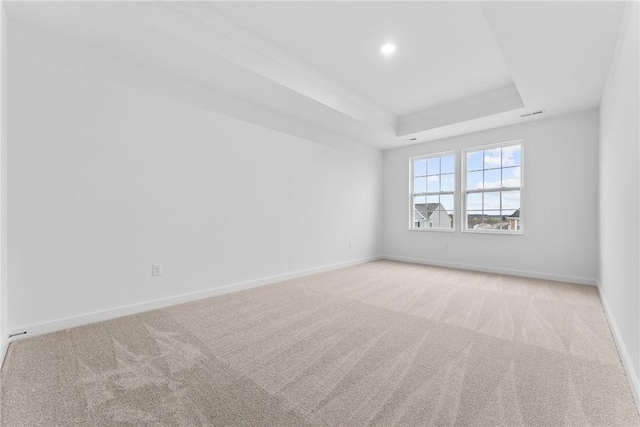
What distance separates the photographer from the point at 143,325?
95.8 inches

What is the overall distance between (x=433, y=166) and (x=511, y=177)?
1.38 meters

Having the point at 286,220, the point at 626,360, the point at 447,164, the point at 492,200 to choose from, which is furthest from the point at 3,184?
the point at 492,200

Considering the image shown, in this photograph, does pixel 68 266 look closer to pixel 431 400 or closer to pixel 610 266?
pixel 431 400

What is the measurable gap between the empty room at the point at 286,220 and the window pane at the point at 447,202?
0.93m

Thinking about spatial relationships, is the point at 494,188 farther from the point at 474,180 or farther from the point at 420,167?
the point at 420,167

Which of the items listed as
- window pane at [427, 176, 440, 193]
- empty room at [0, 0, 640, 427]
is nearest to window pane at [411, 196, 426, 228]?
window pane at [427, 176, 440, 193]

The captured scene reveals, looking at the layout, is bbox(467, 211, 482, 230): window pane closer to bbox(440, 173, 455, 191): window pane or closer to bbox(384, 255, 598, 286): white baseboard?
bbox(440, 173, 455, 191): window pane

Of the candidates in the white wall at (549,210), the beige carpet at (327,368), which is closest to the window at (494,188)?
the white wall at (549,210)

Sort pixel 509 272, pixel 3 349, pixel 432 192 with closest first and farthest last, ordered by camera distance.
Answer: pixel 3 349 < pixel 509 272 < pixel 432 192

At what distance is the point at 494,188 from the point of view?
188 inches

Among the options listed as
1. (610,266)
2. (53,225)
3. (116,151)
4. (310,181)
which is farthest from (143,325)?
(610,266)

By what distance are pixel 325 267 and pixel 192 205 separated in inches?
98.1

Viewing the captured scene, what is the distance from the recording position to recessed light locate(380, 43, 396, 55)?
290 centimetres

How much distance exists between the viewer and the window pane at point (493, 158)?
4758 millimetres
